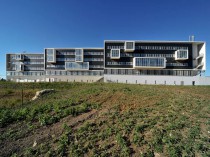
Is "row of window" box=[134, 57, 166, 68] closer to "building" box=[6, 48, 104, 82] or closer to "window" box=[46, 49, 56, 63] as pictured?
"building" box=[6, 48, 104, 82]

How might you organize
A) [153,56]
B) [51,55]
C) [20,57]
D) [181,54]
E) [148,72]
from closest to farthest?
[181,54] → [153,56] → [148,72] → [51,55] → [20,57]

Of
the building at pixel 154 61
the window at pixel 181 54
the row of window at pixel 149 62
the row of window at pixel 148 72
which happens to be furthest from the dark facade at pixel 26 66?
the window at pixel 181 54

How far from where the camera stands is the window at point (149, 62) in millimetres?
56719

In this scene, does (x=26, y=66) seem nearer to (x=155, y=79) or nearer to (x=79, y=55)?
(x=79, y=55)

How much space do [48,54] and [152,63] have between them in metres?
49.4

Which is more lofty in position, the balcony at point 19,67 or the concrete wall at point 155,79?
the balcony at point 19,67

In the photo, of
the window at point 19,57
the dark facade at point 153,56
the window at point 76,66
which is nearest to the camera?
the dark facade at point 153,56

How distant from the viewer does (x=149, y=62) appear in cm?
5700

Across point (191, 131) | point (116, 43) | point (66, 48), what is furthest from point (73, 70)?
point (191, 131)

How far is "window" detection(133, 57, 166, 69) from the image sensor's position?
56.7 metres

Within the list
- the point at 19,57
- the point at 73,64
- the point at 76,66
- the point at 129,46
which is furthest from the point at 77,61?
the point at 19,57

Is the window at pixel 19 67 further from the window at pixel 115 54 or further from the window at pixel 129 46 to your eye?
the window at pixel 129 46

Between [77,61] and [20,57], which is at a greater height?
[20,57]

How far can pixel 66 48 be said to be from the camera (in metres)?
67.1
